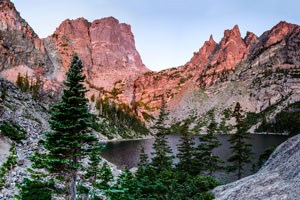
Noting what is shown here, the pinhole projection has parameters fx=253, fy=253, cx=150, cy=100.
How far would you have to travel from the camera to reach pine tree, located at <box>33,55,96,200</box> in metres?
17.9

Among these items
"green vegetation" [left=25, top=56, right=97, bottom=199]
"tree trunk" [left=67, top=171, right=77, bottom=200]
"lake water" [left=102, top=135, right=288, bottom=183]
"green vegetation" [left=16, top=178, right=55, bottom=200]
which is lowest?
"lake water" [left=102, top=135, right=288, bottom=183]

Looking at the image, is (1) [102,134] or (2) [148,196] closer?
(2) [148,196]

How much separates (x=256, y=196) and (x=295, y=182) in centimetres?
316

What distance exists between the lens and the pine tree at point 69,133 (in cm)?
1788

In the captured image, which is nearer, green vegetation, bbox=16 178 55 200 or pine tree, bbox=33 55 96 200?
pine tree, bbox=33 55 96 200

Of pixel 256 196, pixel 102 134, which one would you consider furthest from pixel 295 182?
pixel 102 134

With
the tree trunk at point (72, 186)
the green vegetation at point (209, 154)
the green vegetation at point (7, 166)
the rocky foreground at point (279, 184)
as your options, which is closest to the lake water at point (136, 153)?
the green vegetation at point (209, 154)

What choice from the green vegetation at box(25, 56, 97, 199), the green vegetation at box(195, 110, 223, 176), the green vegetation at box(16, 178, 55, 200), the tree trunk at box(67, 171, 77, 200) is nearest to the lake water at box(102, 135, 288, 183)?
the green vegetation at box(195, 110, 223, 176)

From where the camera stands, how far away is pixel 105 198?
31250 mm

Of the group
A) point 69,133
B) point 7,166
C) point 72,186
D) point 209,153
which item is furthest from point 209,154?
point 69,133

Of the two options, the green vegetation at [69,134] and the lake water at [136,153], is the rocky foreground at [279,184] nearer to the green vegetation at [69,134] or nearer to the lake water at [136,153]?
the green vegetation at [69,134]

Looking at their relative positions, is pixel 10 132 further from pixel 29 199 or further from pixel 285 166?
pixel 285 166

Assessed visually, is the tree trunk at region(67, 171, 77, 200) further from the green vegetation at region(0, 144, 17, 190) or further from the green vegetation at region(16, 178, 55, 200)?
the green vegetation at region(0, 144, 17, 190)

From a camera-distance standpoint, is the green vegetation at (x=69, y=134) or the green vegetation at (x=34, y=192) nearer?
the green vegetation at (x=69, y=134)
